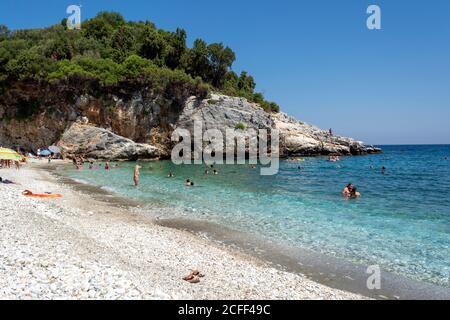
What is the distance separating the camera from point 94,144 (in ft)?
153

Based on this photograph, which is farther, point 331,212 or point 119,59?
point 119,59

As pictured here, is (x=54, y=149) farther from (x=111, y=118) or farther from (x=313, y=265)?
(x=313, y=265)

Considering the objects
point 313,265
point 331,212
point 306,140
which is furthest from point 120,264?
point 306,140

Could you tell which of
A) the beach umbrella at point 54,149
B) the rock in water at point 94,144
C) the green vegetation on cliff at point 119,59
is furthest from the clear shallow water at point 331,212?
the green vegetation on cliff at point 119,59

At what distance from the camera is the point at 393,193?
24875 millimetres

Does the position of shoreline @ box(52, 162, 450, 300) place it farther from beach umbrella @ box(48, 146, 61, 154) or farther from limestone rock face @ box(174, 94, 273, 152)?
limestone rock face @ box(174, 94, 273, 152)

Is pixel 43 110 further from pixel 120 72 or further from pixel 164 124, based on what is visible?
pixel 164 124

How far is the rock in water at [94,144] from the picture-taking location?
46656 millimetres

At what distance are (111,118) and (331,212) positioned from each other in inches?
1554

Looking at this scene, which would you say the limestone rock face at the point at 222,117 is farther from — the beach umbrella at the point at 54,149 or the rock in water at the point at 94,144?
the beach umbrella at the point at 54,149

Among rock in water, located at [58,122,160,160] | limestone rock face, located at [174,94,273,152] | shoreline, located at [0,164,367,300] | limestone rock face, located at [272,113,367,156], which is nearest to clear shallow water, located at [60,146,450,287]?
shoreline, located at [0,164,367,300]

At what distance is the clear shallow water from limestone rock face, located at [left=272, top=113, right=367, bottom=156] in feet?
97.6

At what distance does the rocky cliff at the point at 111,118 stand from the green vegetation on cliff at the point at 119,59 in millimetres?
1954

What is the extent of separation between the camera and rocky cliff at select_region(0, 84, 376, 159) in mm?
47531
